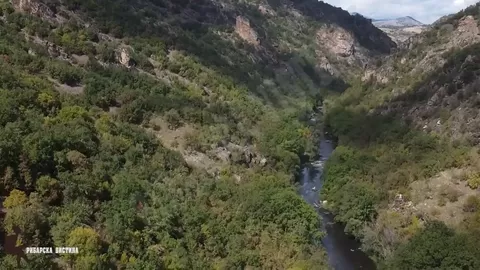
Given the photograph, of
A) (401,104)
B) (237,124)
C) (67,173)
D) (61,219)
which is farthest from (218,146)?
(401,104)

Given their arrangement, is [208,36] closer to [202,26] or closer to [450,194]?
[202,26]

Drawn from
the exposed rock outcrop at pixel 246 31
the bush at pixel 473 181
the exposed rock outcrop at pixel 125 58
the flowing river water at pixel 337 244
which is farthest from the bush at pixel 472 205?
the exposed rock outcrop at pixel 246 31

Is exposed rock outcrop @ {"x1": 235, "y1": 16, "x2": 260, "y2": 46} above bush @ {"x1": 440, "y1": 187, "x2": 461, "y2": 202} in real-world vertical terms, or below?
below

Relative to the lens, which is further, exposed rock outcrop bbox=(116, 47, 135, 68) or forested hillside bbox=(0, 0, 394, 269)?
exposed rock outcrop bbox=(116, 47, 135, 68)

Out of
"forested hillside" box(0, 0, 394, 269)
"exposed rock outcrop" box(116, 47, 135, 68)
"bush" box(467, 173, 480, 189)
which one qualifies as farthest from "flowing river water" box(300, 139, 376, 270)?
"exposed rock outcrop" box(116, 47, 135, 68)

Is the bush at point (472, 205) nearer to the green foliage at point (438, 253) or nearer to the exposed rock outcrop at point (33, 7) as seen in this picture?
the green foliage at point (438, 253)

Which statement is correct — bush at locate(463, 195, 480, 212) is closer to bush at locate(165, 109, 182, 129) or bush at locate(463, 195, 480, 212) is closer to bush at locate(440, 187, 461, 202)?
bush at locate(440, 187, 461, 202)

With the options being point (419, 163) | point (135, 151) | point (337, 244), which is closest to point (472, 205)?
point (419, 163)
